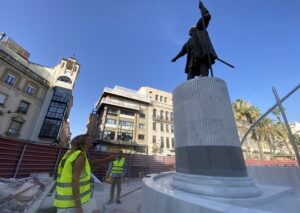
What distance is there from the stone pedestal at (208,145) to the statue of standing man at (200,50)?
3.52 ft

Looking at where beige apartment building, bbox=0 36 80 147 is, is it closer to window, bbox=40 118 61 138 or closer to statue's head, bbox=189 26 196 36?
window, bbox=40 118 61 138

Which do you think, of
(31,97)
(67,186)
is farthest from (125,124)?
(67,186)

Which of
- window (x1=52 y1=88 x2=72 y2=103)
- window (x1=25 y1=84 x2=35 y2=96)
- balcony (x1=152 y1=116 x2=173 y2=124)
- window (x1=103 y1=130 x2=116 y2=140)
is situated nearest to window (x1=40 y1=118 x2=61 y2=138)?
window (x1=52 y1=88 x2=72 y2=103)

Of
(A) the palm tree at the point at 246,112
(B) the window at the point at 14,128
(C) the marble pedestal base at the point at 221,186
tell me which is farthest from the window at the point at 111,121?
(C) the marble pedestal base at the point at 221,186

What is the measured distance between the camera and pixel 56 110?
2277 cm

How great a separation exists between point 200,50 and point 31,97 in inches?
986

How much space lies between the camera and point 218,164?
2.94 m

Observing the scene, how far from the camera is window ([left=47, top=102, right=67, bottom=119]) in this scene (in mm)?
22359

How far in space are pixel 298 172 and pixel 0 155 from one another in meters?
11.5

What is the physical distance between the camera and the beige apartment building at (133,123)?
93.5 ft

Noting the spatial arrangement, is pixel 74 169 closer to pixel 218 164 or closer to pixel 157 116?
pixel 218 164

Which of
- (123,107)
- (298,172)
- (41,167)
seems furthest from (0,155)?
(123,107)

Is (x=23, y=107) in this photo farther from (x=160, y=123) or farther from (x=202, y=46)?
(x=202, y=46)

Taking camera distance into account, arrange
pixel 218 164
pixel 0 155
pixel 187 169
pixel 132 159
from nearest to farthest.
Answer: pixel 218 164, pixel 187 169, pixel 0 155, pixel 132 159
